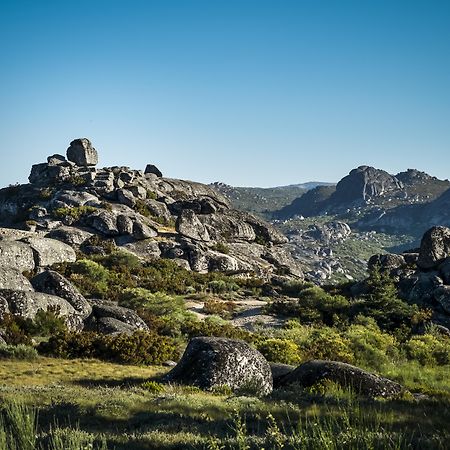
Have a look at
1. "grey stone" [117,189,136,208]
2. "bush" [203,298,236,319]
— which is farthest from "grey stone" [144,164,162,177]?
"bush" [203,298,236,319]

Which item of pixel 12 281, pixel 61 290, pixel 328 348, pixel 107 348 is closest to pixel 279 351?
pixel 328 348

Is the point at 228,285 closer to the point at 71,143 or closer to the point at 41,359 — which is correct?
the point at 41,359

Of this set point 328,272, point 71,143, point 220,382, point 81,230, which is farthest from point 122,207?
point 328,272

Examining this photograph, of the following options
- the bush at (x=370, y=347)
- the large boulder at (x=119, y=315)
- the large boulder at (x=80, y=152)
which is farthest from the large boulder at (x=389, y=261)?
the large boulder at (x=80, y=152)

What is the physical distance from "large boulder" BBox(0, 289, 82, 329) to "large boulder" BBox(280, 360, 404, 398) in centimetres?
1116

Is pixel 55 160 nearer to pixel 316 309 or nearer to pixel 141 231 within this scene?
pixel 141 231

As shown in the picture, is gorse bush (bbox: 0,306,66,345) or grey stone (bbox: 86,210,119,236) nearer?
gorse bush (bbox: 0,306,66,345)

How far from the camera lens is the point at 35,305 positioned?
759 inches

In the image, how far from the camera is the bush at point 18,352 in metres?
15.6

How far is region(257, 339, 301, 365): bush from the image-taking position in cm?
1819

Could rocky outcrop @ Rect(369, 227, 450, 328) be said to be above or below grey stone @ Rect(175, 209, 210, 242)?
below

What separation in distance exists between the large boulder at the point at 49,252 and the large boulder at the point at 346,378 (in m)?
25.2

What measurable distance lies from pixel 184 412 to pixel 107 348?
8228mm

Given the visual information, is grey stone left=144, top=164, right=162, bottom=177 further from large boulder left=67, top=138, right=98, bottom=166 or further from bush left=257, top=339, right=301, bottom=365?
bush left=257, top=339, right=301, bottom=365
